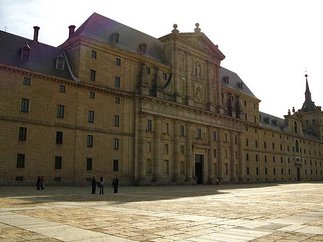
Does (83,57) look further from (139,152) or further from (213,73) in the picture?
(213,73)

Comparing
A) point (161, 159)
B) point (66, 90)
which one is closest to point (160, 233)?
point (66, 90)

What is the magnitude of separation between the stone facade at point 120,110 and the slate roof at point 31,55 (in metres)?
0.14

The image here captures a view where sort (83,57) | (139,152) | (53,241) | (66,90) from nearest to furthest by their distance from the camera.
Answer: (53,241) → (66,90) → (83,57) → (139,152)

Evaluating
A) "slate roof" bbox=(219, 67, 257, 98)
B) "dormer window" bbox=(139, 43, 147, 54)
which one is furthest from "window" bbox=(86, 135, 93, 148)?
"slate roof" bbox=(219, 67, 257, 98)

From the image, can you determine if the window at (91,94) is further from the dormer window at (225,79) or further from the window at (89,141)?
the dormer window at (225,79)

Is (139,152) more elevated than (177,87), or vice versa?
(177,87)

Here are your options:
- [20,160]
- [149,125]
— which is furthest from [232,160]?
[20,160]

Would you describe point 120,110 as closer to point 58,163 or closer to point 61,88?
point 61,88

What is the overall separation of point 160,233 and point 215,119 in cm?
5392

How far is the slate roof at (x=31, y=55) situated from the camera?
38.7 m

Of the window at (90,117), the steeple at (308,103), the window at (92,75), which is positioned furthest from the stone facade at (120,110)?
the steeple at (308,103)

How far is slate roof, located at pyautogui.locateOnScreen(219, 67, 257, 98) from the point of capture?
73.2 m

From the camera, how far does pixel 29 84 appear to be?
38.3 m

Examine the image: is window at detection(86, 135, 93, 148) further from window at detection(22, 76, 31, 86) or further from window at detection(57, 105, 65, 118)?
window at detection(22, 76, 31, 86)
